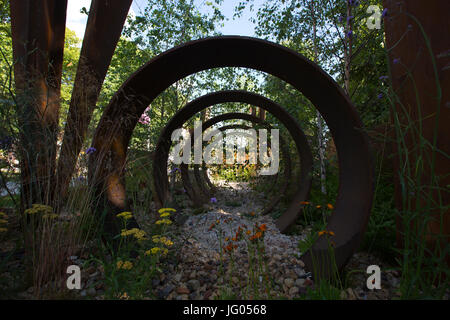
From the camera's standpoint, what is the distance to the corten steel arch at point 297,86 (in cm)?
203

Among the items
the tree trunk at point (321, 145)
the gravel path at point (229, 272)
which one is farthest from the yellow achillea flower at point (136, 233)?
the tree trunk at point (321, 145)

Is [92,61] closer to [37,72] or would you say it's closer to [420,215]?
[37,72]

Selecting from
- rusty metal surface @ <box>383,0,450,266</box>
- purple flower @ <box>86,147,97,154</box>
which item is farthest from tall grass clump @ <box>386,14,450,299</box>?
purple flower @ <box>86,147,97,154</box>

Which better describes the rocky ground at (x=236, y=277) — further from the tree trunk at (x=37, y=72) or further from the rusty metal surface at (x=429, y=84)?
the tree trunk at (x=37, y=72)

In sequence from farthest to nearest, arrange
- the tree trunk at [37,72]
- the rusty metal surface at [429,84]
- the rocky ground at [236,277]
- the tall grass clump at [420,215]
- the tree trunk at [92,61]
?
the tree trunk at [92,61], the tree trunk at [37,72], the rocky ground at [236,277], the rusty metal surface at [429,84], the tall grass clump at [420,215]

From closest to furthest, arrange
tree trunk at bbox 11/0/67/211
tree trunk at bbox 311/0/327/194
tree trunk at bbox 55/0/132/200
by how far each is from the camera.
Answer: tree trunk at bbox 11/0/67/211 → tree trunk at bbox 55/0/132/200 → tree trunk at bbox 311/0/327/194

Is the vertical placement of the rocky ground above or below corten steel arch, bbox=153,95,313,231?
below

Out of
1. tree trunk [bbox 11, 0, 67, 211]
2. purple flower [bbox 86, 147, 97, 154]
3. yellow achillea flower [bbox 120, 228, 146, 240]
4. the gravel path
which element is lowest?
the gravel path

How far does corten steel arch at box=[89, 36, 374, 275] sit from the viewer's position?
2.03 meters

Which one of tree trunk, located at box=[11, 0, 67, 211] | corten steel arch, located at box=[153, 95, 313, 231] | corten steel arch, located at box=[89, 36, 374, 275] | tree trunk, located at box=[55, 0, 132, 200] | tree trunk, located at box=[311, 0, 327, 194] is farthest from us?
tree trunk, located at box=[311, 0, 327, 194]

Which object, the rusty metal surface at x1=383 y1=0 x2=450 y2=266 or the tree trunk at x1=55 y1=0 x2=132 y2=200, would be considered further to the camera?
the tree trunk at x1=55 y1=0 x2=132 y2=200

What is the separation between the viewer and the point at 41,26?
2658 mm

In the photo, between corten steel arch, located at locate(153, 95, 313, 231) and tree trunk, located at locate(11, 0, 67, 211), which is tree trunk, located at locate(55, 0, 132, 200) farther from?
corten steel arch, located at locate(153, 95, 313, 231)

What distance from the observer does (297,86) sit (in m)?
2.41
